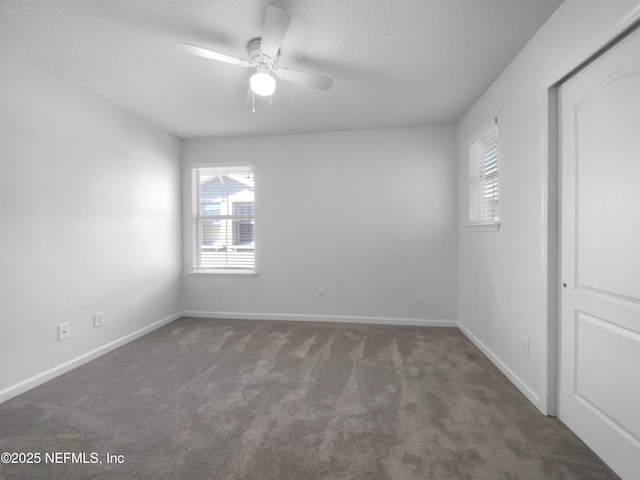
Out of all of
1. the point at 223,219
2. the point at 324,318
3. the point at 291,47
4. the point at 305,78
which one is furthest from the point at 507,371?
the point at 223,219

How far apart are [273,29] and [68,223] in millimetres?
2388

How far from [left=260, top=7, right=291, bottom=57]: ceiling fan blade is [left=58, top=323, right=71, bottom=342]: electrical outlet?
9.04 feet

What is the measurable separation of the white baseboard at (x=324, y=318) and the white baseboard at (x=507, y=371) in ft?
1.52

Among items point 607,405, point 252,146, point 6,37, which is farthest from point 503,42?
point 6,37

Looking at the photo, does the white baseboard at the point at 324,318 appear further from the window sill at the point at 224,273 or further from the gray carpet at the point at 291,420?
the gray carpet at the point at 291,420

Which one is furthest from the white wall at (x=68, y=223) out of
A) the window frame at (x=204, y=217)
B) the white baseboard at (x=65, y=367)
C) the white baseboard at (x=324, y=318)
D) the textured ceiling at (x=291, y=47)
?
the white baseboard at (x=324, y=318)

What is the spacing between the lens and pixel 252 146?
4.04 metres

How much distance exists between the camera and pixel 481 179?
300 cm

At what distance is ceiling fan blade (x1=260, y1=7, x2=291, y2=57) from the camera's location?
153 centimetres

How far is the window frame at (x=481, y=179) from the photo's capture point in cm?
258

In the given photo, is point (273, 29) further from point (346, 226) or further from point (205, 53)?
point (346, 226)

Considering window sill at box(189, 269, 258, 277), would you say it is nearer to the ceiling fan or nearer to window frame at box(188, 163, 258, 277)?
window frame at box(188, 163, 258, 277)

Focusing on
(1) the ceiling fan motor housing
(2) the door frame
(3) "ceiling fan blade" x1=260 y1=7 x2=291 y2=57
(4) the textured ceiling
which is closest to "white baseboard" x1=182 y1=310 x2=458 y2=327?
(2) the door frame

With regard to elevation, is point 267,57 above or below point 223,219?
above
